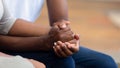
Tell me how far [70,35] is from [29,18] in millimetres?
248

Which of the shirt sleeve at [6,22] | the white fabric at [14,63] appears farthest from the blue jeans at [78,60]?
the white fabric at [14,63]

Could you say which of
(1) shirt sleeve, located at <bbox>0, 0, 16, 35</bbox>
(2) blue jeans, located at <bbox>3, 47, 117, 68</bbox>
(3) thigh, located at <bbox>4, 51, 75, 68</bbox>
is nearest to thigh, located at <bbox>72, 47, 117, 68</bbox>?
(2) blue jeans, located at <bbox>3, 47, 117, 68</bbox>

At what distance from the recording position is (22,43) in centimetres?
109

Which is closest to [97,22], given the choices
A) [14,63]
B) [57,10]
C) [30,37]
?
[57,10]

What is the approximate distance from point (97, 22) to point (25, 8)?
205 centimetres

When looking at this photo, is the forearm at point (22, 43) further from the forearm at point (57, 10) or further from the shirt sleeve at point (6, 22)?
the forearm at point (57, 10)

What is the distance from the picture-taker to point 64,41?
1062mm

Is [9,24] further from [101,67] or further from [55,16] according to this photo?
[101,67]

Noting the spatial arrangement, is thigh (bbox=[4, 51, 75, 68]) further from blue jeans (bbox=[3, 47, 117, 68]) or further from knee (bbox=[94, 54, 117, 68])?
knee (bbox=[94, 54, 117, 68])

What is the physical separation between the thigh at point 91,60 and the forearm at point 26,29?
16 cm

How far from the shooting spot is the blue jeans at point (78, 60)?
101 centimetres

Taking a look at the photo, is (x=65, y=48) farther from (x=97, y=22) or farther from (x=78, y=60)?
(x=97, y=22)

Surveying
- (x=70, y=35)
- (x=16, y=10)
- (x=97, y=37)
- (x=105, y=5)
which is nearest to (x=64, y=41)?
(x=70, y=35)

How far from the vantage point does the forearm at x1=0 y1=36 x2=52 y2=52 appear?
107cm
